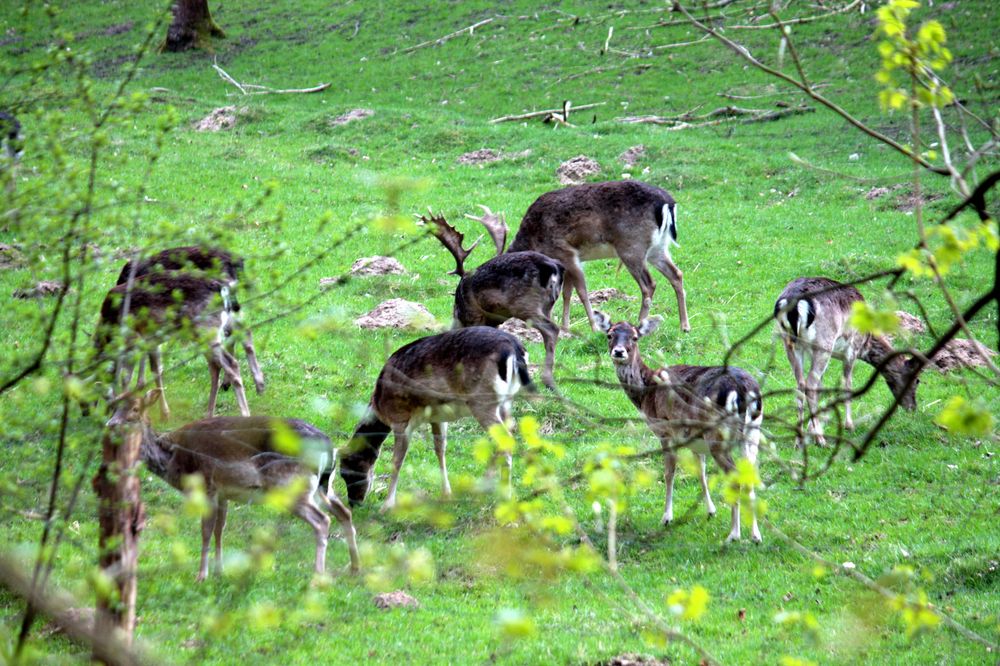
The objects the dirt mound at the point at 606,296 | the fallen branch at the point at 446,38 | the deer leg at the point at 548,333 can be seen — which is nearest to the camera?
the deer leg at the point at 548,333

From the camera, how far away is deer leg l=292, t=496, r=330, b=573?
24.3ft

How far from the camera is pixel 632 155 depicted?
65.7 ft

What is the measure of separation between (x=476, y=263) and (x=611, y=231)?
2754 mm

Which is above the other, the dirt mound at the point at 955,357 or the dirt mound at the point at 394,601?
the dirt mound at the point at 394,601

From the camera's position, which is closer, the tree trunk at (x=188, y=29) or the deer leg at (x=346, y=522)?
the deer leg at (x=346, y=522)

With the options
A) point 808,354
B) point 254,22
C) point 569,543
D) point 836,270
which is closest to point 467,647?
point 569,543

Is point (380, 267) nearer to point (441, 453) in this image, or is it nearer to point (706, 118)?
point (441, 453)

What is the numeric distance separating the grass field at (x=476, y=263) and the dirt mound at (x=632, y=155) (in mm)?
163

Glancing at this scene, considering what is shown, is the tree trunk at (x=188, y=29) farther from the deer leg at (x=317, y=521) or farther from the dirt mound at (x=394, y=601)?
the dirt mound at (x=394, y=601)

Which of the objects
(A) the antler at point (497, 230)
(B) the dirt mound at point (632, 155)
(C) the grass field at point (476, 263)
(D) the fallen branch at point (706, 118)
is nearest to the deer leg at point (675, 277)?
(C) the grass field at point (476, 263)

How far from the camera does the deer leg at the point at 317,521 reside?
739cm

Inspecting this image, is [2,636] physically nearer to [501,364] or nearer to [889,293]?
[889,293]

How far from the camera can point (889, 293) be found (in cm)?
308

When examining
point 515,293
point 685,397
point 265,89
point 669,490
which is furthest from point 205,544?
point 265,89
